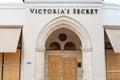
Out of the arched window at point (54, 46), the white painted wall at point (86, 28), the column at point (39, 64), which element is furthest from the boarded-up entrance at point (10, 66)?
the arched window at point (54, 46)

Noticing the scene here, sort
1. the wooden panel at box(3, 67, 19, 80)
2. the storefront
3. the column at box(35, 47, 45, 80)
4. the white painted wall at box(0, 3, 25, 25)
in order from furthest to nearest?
the white painted wall at box(0, 3, 25, 25) < the wooden panel at box(3, 67, 19, 80) < the storefront < the column at box(35, 47, 45, 80)

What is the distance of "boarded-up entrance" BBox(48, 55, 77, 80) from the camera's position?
16.4 meters

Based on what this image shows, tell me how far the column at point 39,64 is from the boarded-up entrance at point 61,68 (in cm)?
135

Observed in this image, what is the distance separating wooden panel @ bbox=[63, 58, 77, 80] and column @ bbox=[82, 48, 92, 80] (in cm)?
129

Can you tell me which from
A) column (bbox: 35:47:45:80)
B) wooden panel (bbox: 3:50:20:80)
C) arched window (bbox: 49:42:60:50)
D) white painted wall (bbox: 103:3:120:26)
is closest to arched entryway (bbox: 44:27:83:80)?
arched window (bbox: 49:42:60:50)

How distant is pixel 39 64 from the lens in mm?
15102

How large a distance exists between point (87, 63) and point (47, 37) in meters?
3.25

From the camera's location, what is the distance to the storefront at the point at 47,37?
15102mm

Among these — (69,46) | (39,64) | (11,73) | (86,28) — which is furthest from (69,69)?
(11,73)

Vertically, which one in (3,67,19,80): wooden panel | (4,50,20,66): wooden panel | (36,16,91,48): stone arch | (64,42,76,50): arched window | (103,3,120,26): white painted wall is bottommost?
(3,67,19,80): wooden panel

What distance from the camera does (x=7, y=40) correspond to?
15023 mm

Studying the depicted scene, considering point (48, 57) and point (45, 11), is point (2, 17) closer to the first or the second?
point (45, 11)

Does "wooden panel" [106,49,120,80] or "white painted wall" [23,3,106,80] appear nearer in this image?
"white painted wall" [23,3,106,80]

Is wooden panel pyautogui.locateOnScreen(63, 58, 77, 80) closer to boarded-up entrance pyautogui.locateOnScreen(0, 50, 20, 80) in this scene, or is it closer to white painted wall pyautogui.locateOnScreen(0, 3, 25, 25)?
boarded-up entrance pyautogui.locateOnScreen(0, 50, 20, 80)
